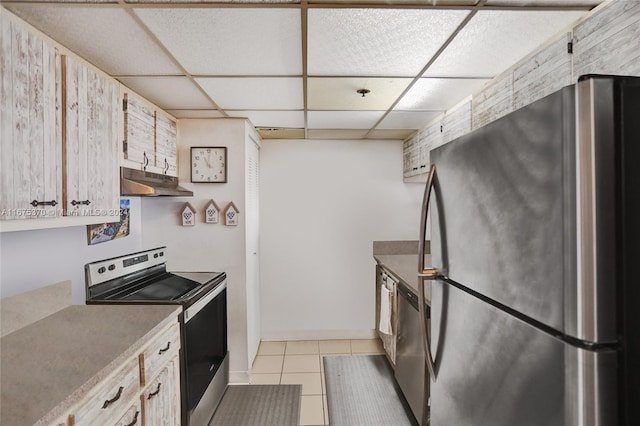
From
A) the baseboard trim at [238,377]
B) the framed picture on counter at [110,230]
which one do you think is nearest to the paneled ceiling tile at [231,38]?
the framed picture on counter at [110,230]

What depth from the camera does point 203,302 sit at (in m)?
2.41

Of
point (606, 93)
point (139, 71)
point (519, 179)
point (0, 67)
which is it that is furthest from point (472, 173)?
point (139, 71)

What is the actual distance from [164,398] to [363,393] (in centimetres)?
171

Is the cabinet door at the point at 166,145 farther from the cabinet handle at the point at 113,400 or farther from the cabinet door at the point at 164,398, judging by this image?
the cabinet handle at the point at 113,400

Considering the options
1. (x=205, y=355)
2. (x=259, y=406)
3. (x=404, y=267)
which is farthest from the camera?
(x=404, y=267)

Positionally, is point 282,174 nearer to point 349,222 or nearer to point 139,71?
point 349,222

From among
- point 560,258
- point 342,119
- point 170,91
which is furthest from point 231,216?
point 560,258

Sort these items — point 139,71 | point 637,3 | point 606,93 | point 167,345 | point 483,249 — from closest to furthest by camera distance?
point 606,93
point 483,249
point 637,3
point 167,345
point 139,71

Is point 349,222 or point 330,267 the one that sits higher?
point 349,222

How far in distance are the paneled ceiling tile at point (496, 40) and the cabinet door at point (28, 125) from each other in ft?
5.65

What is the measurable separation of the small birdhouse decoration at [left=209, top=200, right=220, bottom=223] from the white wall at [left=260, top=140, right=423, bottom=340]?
1.05m

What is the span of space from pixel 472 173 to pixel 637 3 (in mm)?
838

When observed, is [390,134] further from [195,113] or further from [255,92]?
[195,113]

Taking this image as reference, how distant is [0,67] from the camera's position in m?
1.23
